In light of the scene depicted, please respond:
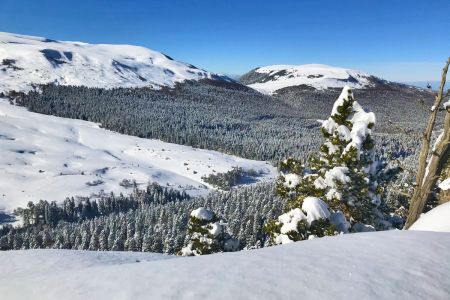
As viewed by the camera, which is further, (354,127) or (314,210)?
(354,127)

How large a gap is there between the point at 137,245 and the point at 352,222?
312 feet

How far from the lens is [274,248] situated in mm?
9391

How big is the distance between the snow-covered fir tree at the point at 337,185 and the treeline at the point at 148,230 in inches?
2513

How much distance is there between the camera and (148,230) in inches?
4710

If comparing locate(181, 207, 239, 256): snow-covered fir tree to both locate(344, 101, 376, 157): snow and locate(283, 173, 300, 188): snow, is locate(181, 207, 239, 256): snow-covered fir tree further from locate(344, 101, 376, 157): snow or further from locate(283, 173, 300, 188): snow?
locate(344, 101, 376, 157): snow

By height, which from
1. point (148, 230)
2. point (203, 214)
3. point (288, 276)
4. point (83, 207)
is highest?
point (288, 276)

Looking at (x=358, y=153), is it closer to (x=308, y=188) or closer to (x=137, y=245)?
(x=308, y=188)

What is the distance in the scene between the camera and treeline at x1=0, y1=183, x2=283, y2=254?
349ft

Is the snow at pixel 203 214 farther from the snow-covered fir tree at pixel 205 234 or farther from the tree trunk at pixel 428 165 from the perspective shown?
the tree trunk at pixel 428 165

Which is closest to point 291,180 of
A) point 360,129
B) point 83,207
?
point 360,129

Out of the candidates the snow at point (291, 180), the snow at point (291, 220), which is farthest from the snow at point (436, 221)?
the snow at point (291, 180)

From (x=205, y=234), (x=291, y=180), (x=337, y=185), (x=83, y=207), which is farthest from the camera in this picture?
(x=83, y=207)

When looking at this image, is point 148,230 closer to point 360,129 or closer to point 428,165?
point 360,129

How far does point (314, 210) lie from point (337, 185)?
108 inches
